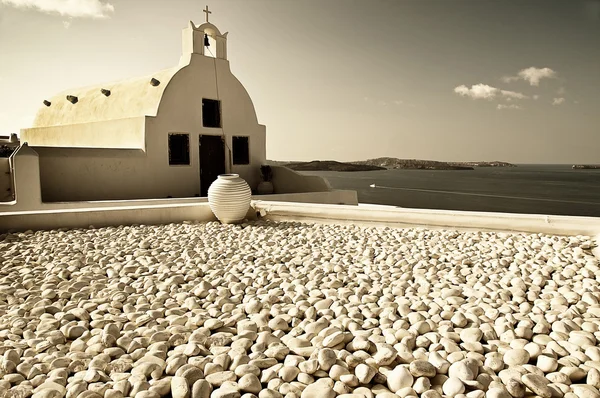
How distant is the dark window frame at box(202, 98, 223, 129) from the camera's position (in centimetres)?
1203

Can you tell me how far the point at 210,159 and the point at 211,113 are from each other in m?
1.40

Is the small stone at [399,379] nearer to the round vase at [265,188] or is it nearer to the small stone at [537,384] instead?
the small stone at [537,384]

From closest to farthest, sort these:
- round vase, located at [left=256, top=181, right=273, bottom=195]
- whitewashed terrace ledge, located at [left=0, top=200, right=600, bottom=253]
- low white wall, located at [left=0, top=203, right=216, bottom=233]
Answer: whitewashed terrace ledge, located at [left=0, top=200, right=600, bottom=253] → low white wall, located at [left=0, top=203, right=216, bottom=233] → round vase, located at [left=256, top=181, right=273, bottom=195]

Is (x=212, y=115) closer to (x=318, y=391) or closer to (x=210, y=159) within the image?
(x=210, y=159)

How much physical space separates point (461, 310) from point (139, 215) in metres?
4.97

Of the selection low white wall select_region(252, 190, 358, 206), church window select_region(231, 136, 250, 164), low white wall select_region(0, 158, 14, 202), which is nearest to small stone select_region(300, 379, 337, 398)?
low white wall select_region(252, 190, 358, 206)

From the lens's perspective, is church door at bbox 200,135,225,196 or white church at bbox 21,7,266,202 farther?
church door at bbox 200,135,225,196

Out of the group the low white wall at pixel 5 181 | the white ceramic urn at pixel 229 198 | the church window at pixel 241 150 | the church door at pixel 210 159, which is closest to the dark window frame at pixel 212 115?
the church door at pixel 210 159

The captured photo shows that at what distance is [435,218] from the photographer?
5406 millimetres

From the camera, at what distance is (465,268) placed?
3463 millimetres

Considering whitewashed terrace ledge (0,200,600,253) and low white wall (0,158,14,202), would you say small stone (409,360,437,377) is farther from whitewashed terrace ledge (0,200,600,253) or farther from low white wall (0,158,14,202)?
low white wall (0,158,14,202)

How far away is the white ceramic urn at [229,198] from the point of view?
5965mm

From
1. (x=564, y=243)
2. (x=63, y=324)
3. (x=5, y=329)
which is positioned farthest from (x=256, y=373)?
(x=564, y=243)

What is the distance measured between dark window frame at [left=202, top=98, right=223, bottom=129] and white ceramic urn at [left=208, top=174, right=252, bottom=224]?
636cm
